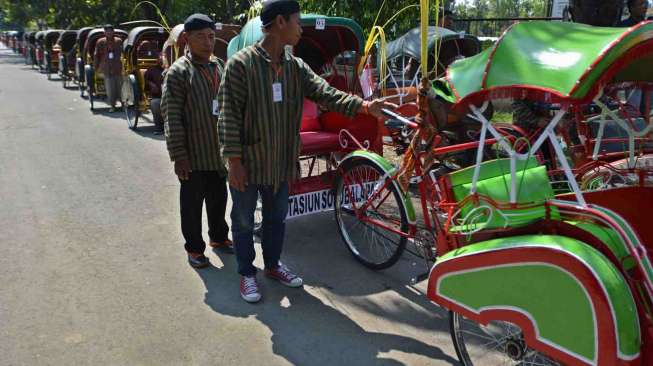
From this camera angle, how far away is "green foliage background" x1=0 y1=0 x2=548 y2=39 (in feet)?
23.9

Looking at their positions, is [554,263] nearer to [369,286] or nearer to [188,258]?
[369,286]

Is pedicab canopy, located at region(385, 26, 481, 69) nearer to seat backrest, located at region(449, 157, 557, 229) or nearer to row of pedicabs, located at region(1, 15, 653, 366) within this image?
row of pedicabs, located at region(1, 15, 653, 366)

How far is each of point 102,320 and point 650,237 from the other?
10.4ft

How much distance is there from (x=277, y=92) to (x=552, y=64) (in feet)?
5.38

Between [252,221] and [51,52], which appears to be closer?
[252,221]

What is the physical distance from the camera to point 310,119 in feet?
18.3

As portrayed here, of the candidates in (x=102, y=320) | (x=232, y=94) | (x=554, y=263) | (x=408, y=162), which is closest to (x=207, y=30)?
(x=232, y=94)

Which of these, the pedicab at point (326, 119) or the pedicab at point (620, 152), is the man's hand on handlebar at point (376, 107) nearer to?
the pedicab at point (326, 119)

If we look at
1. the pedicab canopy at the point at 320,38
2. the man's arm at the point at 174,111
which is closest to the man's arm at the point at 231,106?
the man's arm at the point at 174,111

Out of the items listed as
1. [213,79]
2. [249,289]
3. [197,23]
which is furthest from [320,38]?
[249,289]

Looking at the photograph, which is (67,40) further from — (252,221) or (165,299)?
(252,221)

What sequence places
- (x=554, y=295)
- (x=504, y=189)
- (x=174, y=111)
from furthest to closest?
(x=174, y=111)
(x=504, y=189)
(x=554, y=295)

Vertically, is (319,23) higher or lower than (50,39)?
lower

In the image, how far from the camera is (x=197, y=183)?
4.14 meters
